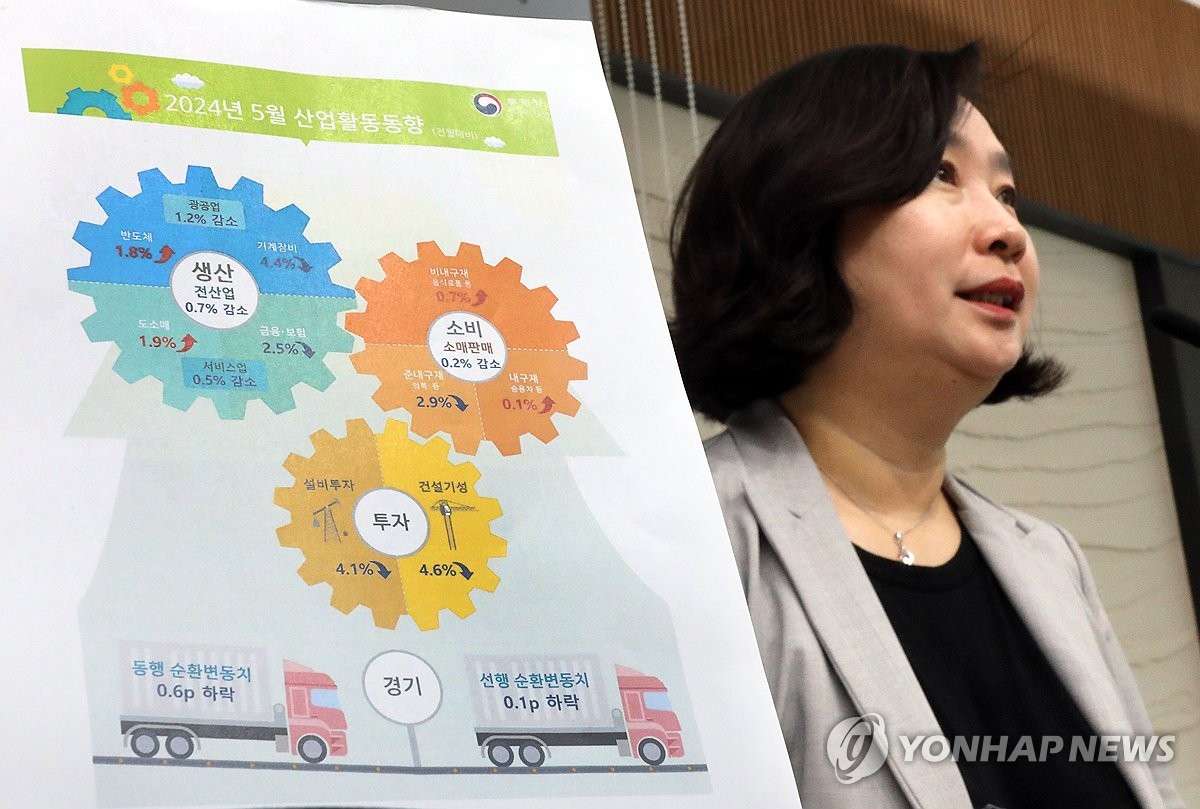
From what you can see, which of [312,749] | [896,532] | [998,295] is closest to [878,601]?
[896,532]

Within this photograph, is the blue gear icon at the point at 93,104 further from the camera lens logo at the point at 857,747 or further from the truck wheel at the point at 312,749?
the camera lens logo at the point at 857,747

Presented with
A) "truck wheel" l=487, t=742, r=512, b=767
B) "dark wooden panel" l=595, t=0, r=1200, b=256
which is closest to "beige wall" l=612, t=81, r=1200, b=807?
"dark wooden panel" l=595, t=0, r=1200, b=256

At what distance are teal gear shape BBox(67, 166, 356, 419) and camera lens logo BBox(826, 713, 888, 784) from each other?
0.48 m

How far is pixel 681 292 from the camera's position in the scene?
124 centimetres

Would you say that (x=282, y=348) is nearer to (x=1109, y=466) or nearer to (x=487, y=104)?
(x=487, y=104)

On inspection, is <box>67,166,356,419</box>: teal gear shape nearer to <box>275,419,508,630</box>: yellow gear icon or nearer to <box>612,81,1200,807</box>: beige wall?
<box>275,419,508,630</box>: yellow gear icon

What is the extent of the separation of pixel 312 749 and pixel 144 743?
56 millimetres

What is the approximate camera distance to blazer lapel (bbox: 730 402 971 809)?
0.92 m

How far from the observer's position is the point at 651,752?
56cm

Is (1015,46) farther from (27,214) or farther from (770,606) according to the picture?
(27,214)

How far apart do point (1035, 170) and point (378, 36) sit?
170 cm

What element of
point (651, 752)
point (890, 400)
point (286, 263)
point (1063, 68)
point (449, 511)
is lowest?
point (651, 752)

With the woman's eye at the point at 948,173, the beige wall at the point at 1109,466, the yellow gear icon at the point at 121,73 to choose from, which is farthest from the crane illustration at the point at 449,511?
the beige wall at the point at 1109,466

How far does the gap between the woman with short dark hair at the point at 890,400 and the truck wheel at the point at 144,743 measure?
0.54m
